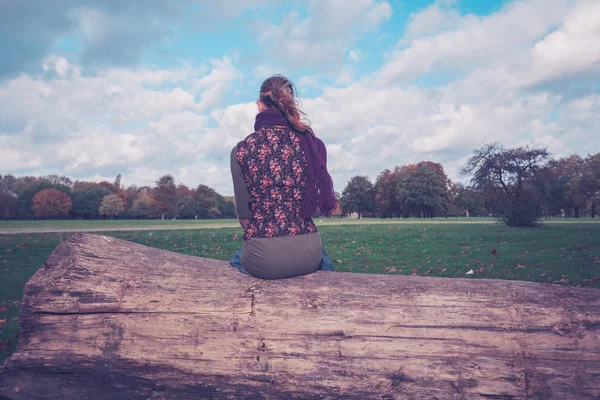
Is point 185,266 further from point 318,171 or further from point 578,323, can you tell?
point 578,323

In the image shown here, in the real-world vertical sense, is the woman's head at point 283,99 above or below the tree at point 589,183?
below

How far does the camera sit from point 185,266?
147 inches

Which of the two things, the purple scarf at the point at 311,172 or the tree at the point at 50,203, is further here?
the tree at the point at 50,203

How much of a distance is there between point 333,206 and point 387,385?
1647 mm

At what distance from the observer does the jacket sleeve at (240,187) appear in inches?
141

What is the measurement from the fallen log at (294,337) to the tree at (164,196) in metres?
85.2

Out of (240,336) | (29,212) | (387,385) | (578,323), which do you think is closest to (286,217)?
(240,336)

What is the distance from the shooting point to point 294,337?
10.0ft

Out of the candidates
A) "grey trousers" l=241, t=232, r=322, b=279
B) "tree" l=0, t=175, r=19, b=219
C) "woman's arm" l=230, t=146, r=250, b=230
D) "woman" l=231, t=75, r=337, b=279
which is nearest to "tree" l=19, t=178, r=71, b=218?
"tree" l=0, t=175, r=19, b=219

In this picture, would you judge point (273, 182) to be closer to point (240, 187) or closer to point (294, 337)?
point (240, 187)

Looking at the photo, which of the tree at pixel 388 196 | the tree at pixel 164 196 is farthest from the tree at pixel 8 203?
the tree at pixel 388 196

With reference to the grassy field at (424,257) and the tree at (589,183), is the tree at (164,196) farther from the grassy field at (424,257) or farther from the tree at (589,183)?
the tree at (589,183)

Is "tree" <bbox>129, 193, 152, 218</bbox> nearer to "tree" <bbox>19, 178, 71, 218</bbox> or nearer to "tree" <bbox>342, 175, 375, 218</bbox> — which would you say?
"tree" <bbox>19, 178, 71, 218</bbox>

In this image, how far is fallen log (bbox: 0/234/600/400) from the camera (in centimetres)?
286
